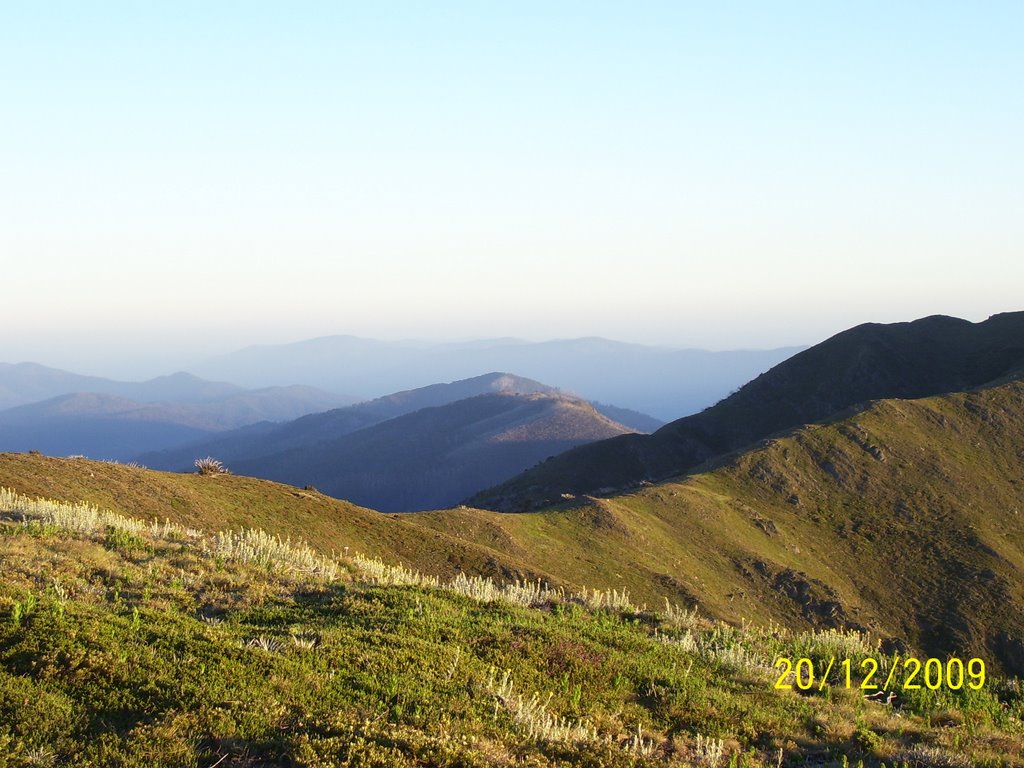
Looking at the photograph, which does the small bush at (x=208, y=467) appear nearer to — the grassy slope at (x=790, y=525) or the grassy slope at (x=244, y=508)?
the grassy slope at (x=244, y=508)

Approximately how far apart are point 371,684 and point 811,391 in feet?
248

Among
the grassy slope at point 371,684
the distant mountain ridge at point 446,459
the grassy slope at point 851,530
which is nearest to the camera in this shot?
the grassy slope at point 371,684

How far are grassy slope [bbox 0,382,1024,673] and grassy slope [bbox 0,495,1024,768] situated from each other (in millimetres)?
16784

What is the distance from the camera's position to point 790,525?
50.0 m

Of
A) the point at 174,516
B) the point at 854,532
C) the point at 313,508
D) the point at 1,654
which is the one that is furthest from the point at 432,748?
the point at 854,532

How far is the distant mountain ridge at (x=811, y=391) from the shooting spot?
71000mm

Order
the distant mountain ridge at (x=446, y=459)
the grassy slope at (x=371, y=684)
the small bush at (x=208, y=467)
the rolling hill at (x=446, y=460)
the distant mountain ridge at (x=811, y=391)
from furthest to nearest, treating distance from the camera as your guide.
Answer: the distant mountain ridge at (x=446, y=459) → the rolling hill at (x=446, y=460) → the distant mountain ridge at (x=811, y=391) → the small bush at (x=208, y=467) → the grassy slope at (x=371, y=684)

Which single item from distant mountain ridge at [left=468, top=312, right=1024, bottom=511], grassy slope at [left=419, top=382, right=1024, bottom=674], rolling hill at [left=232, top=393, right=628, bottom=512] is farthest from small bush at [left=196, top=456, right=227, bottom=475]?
rolling hill at [left=232, top=393, right=628, bottom=512]

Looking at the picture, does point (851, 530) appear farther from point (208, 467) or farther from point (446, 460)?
point (446, 460)

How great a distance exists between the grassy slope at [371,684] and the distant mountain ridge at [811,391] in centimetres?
5264

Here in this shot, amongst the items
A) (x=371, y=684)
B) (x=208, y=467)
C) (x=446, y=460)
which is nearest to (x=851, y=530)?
(x=208, y=467)

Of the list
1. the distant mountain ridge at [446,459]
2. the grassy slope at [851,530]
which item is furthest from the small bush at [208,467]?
the distant mountain ridge at [446,459]

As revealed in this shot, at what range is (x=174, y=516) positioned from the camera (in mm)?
29094

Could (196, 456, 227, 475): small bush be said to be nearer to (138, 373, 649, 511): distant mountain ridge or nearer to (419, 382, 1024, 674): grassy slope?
(419, 382, 1024, 674): grassy slope
